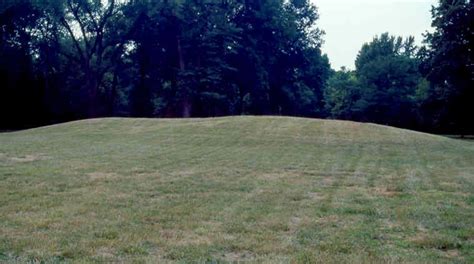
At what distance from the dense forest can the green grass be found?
23474 mm

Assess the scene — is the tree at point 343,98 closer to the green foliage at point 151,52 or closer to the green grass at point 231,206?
the green foliage at point 151,52

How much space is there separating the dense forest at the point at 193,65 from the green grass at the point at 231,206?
77.0 feet

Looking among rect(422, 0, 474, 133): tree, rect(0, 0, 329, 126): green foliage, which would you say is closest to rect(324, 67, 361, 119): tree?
rect(0, 0, 329, 126): green foliage

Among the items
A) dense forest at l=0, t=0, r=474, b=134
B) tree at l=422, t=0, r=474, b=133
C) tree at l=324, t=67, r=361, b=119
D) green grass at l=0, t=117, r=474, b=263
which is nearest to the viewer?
green grass at l=0, t=117, r=474, b=263

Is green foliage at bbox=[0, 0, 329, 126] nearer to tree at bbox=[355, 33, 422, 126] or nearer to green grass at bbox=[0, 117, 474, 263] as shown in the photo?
tree at bbox=[355, 33, 422, 126]

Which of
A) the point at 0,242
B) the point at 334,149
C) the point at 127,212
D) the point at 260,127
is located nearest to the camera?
the point at 0,242

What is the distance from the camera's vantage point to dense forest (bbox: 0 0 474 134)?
36906 millimetres

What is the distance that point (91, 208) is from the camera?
654 cm

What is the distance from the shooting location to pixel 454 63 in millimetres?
34094

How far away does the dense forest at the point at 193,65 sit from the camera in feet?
121

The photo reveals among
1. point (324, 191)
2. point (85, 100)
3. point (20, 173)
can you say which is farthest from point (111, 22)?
point (324, 191)

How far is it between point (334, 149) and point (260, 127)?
19.8 feet

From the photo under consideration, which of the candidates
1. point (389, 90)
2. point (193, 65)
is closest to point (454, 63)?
point (389, 90)

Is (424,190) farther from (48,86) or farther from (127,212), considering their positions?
(48,86)
